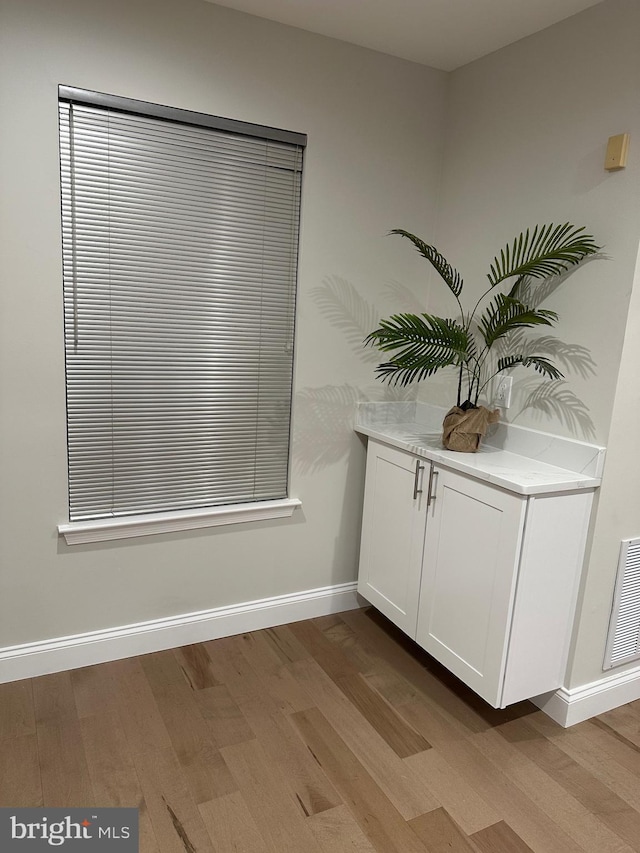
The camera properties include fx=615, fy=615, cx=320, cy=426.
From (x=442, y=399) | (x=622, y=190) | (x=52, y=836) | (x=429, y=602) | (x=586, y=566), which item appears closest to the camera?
(x=52, y=836)

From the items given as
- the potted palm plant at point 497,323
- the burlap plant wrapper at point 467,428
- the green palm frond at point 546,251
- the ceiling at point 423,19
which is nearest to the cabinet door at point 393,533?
the burlap plant wrapper at point 467,428

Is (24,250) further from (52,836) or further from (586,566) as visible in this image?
(586,566)

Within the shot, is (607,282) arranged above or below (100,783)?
above

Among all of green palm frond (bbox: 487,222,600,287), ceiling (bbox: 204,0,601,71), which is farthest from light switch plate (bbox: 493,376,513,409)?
ceiling (bbox: 204,0,601,71)

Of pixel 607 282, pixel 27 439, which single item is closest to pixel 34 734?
pixel 27 439

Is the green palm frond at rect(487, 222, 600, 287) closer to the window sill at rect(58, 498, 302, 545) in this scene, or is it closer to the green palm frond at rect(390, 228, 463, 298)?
the green palm frond at rect(390, 228, 463, 298)

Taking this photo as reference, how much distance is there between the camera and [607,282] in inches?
83.0

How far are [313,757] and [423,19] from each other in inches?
105

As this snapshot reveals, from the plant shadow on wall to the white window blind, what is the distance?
0.10m

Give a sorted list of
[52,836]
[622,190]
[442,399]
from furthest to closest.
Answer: [442,399] < [622,190] < [52,836]

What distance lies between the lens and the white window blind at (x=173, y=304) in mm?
2225

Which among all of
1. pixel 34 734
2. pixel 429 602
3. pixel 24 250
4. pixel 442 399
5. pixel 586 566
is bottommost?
pixel 34 734

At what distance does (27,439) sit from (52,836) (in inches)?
49.4

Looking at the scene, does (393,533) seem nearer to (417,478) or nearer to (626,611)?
(417,478)
